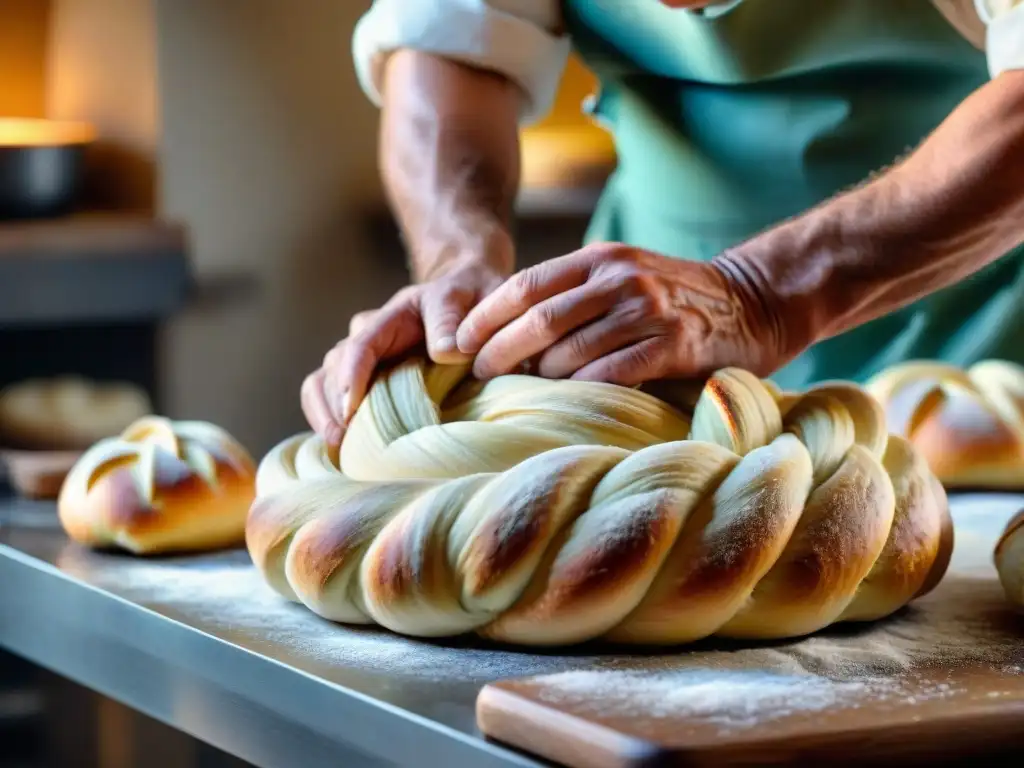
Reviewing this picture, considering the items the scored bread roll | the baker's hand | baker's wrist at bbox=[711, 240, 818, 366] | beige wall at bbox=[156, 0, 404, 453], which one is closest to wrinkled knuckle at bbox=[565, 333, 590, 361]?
the baker's hand

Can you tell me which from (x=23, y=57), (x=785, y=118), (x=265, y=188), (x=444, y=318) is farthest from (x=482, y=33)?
(x=23, y=57)

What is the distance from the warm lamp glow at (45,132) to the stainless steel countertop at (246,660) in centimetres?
135

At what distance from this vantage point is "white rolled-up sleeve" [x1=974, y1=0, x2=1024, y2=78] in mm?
1140

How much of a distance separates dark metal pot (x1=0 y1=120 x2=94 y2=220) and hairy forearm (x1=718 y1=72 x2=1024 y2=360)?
1.39m

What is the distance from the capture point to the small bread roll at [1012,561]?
97 centimetres

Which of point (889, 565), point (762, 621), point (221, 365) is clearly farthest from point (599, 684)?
point (221, 365)

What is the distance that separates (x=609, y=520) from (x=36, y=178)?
1.56 m

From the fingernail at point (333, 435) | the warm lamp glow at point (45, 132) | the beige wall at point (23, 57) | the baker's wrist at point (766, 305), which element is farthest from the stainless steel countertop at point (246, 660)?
the beige wall at point (23, 57)

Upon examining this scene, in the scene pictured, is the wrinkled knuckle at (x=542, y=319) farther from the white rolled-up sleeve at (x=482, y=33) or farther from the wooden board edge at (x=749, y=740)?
the white rolled-up sleeve at (x=482, y=33)

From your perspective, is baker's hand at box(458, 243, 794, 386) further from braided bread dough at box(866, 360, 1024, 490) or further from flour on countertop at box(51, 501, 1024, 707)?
braided bread dough at box(866, 360, 1024, 490)

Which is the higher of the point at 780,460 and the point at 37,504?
the point at 780,460

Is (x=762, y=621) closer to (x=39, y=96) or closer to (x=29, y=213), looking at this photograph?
(x=29, y=213)

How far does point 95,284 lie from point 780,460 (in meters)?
1.55

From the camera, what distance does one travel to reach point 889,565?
3.10 feet
